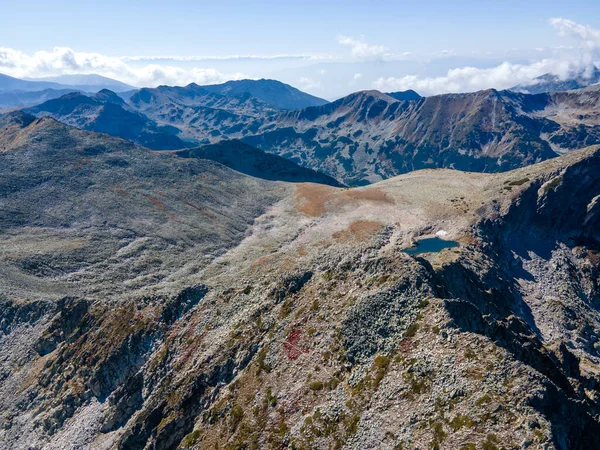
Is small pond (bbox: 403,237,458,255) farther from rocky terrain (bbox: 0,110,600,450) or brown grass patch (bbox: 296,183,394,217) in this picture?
brown grass patch (bbox: 296,183,394,217)

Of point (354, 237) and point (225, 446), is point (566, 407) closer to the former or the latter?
point (225, 446)

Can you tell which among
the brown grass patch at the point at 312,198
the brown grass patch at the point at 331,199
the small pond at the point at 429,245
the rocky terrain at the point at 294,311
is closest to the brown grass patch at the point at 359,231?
the rocky terrain at the point at 294,311

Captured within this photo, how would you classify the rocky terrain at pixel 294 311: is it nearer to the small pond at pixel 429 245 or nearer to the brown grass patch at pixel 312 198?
the brown grass patch at pixel 312 198

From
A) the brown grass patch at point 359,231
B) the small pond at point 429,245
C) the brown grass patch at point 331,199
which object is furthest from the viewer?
the brown grass patch at point 331,199

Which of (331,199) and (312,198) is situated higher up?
(331,199)

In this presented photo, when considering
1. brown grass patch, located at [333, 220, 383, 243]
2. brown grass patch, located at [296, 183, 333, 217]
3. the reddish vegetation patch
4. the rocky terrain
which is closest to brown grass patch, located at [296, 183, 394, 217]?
brown grass patch, located at [296, 183, 333, 217]

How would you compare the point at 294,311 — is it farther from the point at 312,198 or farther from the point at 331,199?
the point at 312,198

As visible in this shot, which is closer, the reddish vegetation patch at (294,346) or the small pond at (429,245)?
the reddish vegetation patch at (294,346)

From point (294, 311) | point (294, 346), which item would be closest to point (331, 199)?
point (294, 311)
